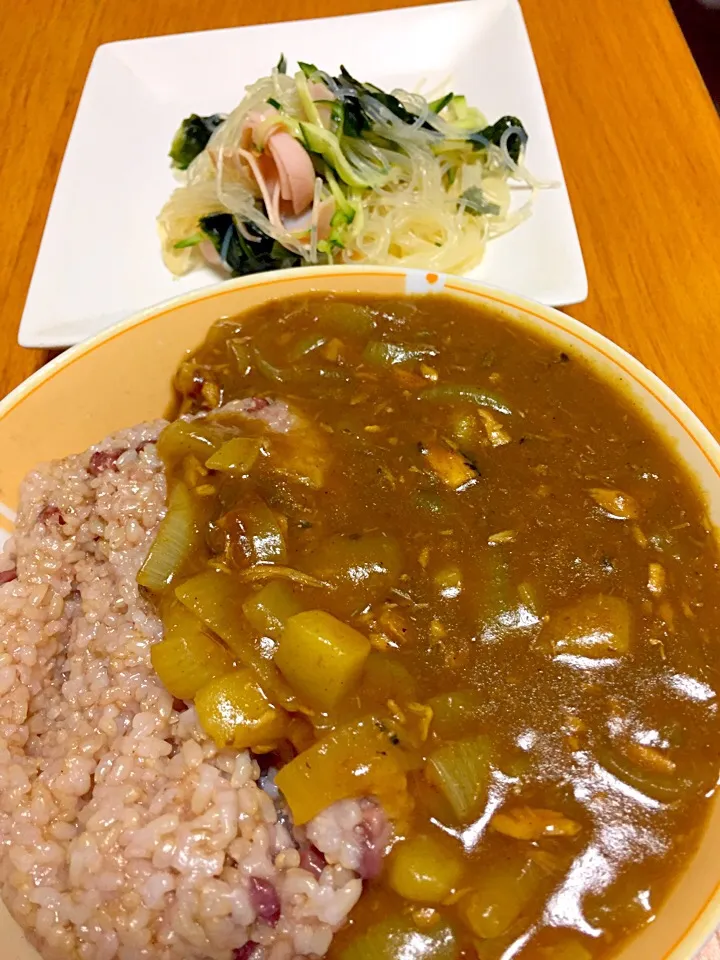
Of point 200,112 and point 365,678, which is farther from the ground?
point 200,112

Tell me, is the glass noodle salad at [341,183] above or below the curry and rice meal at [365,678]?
above

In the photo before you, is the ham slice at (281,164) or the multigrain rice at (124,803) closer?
the multigrain rice at (124,803)

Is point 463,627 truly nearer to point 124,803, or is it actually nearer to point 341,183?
point 124,803

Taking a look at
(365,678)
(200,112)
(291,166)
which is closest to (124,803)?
(365,678)

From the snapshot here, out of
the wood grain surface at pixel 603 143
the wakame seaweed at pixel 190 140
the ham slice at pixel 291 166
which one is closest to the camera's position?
the wood grain surface at pixel 603 143

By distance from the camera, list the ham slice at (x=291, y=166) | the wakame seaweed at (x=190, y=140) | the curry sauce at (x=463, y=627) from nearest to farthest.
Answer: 1. the curry sauce at (x=463, y=627)
2. the ham slice at (x=291, y=166)
3. the wakame seaweed at (x=190, y=140)

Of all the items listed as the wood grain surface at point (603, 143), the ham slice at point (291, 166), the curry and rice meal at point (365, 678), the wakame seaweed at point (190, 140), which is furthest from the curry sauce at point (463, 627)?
the wakame seaweed at point (190, 140)

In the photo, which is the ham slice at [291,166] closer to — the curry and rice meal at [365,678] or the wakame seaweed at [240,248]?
the wakame seaweed at [240,248]

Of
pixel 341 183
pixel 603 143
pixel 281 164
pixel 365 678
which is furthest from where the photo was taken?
pixel 603 143
